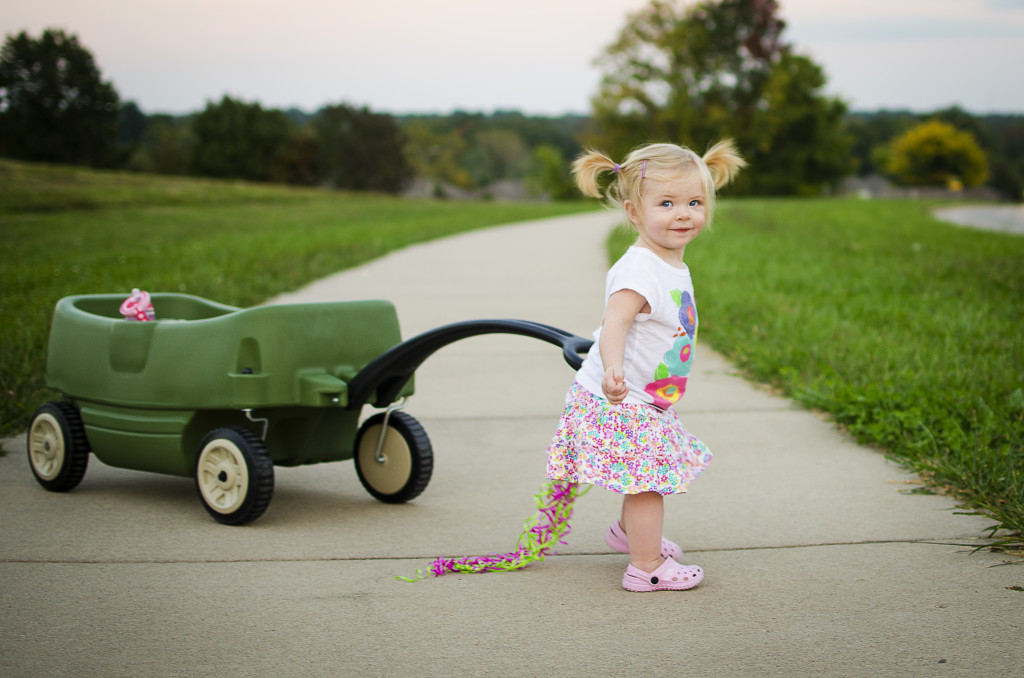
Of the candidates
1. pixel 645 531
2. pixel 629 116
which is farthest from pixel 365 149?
pixel 645 531

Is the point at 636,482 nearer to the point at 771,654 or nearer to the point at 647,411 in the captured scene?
the point at 647,411

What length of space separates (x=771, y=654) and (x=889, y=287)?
770cm

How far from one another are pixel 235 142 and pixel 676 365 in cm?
7660

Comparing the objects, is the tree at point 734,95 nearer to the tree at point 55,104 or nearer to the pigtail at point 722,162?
the tree at point 55,104

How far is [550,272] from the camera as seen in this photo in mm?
12047

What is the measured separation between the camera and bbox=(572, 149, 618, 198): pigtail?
116 inches

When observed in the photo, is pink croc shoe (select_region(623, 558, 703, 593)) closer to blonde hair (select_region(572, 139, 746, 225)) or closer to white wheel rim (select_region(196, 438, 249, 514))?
blonde hair (select_region(572, 139, 746, 225))

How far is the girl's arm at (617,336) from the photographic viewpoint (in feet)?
8.68

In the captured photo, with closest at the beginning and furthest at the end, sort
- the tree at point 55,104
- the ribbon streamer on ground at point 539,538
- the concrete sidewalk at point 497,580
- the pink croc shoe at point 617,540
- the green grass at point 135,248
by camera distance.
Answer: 1. the concrete sidewalk at point 497,580
2. the ribbon streamer on ground at point 539,538
3. the pink croc shoe at point 617,540
4. the green grass at point 135,248
5. the tree at point 55,104

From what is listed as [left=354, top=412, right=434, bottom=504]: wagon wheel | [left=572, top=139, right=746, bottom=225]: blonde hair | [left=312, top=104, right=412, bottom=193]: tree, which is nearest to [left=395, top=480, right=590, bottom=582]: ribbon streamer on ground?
[left=354, top=412, right=434, bottom=504]: wagon wheel

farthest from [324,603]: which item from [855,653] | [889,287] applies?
[889,287]

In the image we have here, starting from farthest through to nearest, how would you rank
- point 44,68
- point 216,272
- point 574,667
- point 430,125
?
1. point 430,125
2. point 44,68
3. point 216,272
4. point 574,667

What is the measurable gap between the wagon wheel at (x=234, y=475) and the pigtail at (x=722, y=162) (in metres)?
1.70

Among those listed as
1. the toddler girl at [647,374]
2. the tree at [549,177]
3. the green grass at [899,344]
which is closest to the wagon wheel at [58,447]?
the toddler girl at [647,374]
